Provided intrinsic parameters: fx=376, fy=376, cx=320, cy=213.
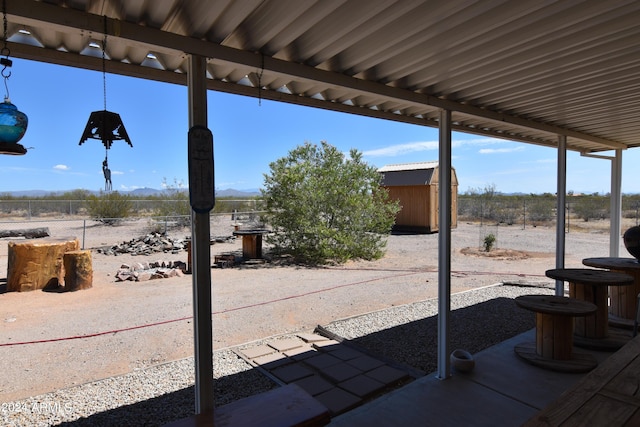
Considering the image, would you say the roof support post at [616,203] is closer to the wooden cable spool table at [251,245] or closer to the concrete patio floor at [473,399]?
the concrete patio floor at [473,399]

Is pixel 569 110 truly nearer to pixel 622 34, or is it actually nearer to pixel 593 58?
pixel 593 58

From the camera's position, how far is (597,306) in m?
3.75

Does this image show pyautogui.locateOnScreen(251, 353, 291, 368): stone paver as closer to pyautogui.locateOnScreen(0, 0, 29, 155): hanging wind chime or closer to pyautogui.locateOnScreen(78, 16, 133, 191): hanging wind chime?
pyautogui.locateOnScreen(78, 16, 133, 191): hanging wind chime

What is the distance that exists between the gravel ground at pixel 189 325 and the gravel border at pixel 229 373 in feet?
0.04

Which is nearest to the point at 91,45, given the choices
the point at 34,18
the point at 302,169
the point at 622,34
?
the point at 34,18

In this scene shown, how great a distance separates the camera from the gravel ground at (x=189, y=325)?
9.46 feet

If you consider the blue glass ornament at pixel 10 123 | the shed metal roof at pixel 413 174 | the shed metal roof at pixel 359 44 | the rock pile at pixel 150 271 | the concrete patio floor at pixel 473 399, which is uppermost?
the shed metal roof at pixel 413 174

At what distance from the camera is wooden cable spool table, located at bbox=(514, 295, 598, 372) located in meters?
3.21

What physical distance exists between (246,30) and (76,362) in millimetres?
3453

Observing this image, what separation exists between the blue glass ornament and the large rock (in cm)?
566

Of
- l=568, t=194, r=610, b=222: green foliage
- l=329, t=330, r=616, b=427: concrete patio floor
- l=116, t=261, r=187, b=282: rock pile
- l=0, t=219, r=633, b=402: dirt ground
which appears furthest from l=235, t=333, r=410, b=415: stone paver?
l=568, t=194, r=610, b=222: green foliage

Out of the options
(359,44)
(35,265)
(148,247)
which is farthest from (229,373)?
(148,247)

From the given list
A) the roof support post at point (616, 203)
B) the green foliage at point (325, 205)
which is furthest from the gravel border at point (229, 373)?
the green foliage at point (325, 205)

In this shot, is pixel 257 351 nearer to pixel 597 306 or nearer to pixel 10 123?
pixel 10 123
